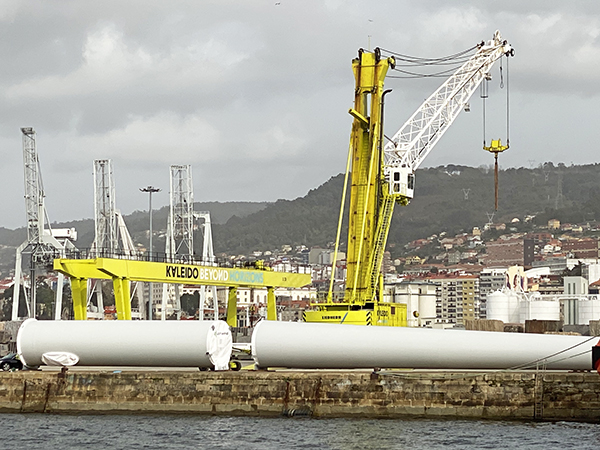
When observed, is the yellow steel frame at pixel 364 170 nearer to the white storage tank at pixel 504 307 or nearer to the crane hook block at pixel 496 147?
the crane hook block at pixel 496 147

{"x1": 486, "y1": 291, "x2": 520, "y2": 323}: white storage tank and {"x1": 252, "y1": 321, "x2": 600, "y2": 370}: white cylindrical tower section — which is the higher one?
{"x1": 252, "y1": 321, "x2": 600, "y2": 370}: white cylindrical tower section

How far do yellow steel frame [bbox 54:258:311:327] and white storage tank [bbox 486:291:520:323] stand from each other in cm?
5281

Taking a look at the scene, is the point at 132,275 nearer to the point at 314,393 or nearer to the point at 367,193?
the point at 367,193

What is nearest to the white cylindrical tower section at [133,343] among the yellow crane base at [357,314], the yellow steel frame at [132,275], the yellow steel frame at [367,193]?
the yellow steel frame at [132,275]

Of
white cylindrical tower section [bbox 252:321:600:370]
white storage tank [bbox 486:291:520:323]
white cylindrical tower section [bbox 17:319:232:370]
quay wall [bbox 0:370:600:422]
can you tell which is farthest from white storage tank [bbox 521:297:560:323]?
quay wall [bbox 0:370:600:422]

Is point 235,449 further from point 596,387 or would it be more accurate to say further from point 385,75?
point 385,75

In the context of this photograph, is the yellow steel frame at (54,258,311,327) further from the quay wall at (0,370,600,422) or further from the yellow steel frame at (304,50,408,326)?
the quay wall at (0,370,600,422)

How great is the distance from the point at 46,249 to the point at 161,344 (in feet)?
241

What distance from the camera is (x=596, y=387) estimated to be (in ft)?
114

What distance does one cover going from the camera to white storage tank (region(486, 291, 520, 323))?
11438 cm

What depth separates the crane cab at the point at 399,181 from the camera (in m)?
63.1

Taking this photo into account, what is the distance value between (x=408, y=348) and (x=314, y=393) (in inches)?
181

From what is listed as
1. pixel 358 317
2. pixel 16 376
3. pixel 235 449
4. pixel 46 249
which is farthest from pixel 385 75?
pixel 46 249

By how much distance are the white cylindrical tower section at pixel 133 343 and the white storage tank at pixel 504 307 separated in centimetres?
7828
